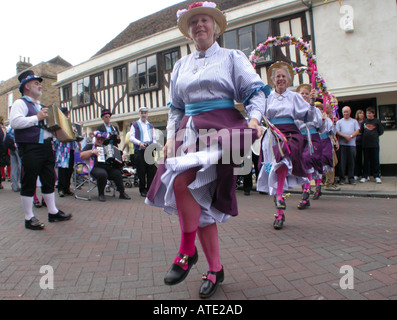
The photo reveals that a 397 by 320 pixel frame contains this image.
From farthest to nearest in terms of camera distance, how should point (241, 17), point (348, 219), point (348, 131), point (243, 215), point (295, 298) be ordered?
point (241, 17)
point (348, 131)
point (243, 215)
point (348, 219)
point (295, 298)

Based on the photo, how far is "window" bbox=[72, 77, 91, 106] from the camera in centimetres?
1795

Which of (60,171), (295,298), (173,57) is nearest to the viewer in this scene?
(295,298)

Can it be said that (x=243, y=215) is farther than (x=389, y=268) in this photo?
Yes

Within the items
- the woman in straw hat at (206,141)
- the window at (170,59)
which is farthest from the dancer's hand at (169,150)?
the window at (170,59)

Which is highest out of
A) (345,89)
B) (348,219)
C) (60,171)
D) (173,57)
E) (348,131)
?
(173,57)

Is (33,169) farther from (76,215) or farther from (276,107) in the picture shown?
(276,107)

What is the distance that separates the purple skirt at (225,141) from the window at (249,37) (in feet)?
33.9

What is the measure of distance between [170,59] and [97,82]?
5361 mm

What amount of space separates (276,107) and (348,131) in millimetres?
5269

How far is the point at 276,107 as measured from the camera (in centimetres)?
413

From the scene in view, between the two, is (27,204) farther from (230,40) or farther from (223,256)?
(230,40)

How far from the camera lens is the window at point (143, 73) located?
49.1ft

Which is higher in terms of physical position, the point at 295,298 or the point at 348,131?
the point at 348,131
